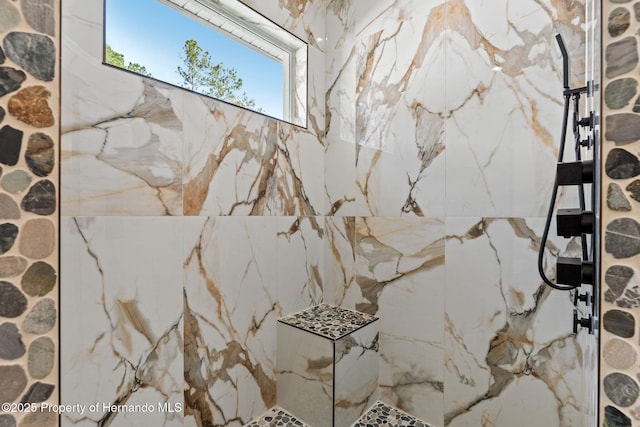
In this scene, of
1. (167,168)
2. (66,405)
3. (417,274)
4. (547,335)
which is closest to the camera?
(66,405)

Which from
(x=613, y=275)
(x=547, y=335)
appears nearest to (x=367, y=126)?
(x=547, y=335)

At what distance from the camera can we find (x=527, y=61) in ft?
4.55

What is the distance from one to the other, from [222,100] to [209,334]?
1109mm

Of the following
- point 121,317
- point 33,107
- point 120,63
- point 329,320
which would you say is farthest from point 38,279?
point 329,320

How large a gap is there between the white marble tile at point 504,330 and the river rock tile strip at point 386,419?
202mm

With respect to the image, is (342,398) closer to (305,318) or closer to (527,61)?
(305,318)

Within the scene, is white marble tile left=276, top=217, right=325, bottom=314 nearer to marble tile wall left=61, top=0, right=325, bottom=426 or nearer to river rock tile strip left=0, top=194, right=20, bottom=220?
marble tile wall left=61, top=0, right=325, bottom=426

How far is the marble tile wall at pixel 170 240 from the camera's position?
102 centimetres

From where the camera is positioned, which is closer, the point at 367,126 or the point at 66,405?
the point at 66,405

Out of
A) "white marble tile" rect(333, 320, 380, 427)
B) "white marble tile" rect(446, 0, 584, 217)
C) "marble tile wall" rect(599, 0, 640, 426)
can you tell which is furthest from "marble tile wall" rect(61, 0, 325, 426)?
"marble tile wall" rect(599, 0, 640, 426)

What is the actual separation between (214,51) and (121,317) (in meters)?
1.27

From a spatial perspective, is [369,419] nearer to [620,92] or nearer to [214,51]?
[620,92]

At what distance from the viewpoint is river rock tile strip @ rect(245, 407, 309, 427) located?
1.61m

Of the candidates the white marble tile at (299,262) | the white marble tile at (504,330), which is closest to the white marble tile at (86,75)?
the white marble tile at (299,262)
